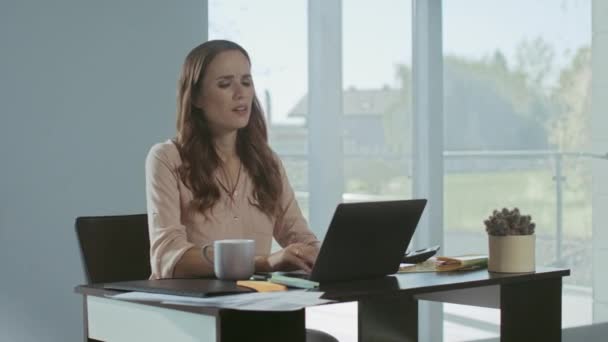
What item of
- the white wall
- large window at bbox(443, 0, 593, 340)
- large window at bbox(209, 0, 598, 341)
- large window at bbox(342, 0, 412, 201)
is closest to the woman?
the white wall

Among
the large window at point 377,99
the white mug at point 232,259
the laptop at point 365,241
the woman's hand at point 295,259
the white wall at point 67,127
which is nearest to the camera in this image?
the laptop at point 365,241

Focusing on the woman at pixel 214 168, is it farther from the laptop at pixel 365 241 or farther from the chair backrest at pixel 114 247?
the laptop at pixel 365 241

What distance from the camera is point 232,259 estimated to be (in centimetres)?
200

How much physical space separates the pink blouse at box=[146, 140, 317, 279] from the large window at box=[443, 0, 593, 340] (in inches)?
82.9

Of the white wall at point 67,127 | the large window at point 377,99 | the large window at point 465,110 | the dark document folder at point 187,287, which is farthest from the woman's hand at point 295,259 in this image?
the large window at point 377,99

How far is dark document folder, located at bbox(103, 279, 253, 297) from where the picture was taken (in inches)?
68.9

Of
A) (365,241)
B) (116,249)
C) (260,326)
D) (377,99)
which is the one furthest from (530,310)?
(377,99)

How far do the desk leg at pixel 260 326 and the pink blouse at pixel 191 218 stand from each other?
21.9 inches

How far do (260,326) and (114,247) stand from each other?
923 millimetres

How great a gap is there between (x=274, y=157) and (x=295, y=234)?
0.23 m

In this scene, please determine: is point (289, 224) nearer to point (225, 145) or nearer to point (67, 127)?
point (225, 145)

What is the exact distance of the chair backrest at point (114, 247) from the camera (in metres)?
2.44

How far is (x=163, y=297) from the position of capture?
1.76 metres

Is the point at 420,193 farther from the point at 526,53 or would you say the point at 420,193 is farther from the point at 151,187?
the point at 151,187
